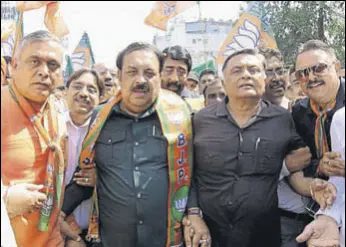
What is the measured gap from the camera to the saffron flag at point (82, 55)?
22.1ft

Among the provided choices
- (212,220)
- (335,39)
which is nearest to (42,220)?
(212,220)

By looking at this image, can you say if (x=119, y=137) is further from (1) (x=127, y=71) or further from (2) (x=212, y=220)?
(2) (x=212, y=220)

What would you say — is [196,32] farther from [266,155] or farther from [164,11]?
[266,155]

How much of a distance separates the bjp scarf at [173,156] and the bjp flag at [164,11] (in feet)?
17.4

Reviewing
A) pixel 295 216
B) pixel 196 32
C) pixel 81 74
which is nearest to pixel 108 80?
pixel 81 74

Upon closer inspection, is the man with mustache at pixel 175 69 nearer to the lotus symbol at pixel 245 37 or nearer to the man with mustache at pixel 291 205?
the lotus symbol at pixel 245 37

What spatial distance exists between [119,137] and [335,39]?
1451 millimetres

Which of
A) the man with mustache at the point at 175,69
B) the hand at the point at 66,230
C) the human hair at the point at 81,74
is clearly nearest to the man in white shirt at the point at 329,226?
the hand at the point at 66,230

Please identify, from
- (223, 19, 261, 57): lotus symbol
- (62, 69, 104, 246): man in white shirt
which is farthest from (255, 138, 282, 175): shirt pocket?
(223, 19, 261, 57): lotus symbol

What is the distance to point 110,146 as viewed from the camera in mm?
2885

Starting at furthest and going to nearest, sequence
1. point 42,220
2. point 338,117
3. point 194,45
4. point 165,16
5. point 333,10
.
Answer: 1. point 194,45
2. point 165,16
3. point 333,10
4. point 42,220
5. point 338,117

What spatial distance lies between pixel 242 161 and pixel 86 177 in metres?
1.00

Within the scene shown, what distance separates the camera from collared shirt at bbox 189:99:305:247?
9.03 ft

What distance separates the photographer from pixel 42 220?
2674 millimetres
